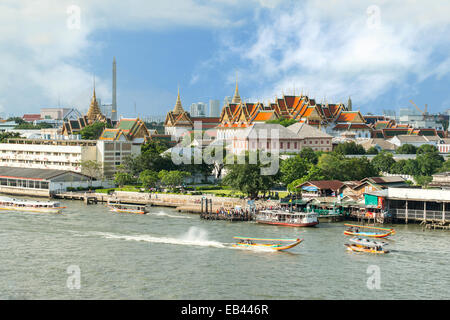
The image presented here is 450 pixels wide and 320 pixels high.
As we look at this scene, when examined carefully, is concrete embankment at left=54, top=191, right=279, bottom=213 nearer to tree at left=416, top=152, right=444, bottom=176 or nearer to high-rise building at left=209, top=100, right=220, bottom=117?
tree at left=416, top=152, right=444, bottom=176

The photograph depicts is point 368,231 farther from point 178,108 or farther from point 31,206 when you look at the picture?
point 178,108

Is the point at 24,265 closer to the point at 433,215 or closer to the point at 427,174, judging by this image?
the point at 433,215

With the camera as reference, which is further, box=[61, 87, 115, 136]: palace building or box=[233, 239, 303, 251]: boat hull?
box=[61, 87, 115, 136]: palace building

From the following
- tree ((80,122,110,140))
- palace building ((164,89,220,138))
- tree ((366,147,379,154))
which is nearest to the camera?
tree ((366,147,379,154))

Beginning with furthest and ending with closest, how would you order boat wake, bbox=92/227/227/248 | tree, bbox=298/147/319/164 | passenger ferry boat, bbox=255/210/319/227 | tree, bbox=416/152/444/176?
tree, bbox=298/147/319/164 → tree, bbox=416/152/444/176 → passenger ferry boat, bbox=255/210/319/227 → boat wake, bbox=92/227/227/248

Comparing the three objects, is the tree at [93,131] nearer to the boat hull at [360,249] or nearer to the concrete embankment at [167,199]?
the concrete embankment at [167,199]

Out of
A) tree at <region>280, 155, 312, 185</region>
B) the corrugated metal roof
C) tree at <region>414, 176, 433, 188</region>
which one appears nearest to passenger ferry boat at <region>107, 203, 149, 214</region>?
tree at <region>280, 155, 312, 185</region>

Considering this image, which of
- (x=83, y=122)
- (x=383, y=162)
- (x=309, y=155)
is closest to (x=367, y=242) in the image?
(x=383, y=162)

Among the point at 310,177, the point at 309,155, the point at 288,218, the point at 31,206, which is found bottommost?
the point at 288,218

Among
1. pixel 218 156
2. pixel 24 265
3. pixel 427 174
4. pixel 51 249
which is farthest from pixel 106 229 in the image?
pixel 427 174
